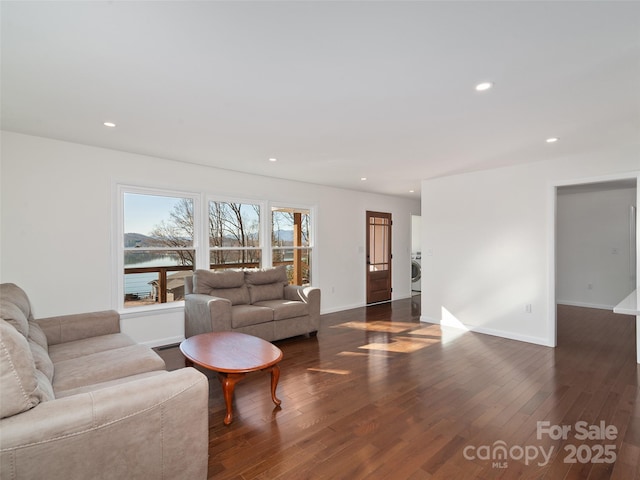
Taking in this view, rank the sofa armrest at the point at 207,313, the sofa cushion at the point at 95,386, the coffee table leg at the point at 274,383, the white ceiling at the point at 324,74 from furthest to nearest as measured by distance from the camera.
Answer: the sofa armrest at the point at 207,313 → the coffee table leg at the point at 274,383 → the sofa cushion at the point at 95,386 → the white ceiling at the point at 324,74

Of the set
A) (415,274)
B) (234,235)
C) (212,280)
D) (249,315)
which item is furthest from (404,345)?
(415,274)

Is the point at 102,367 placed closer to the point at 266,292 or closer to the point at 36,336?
the point at 36,336

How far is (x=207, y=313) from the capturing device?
3.71 m

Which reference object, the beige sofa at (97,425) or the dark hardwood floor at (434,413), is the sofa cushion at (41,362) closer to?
the beige sofa at (97,425)

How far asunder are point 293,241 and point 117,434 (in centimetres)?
456

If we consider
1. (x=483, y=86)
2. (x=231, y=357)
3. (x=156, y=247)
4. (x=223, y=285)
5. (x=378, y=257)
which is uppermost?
(x=483, y=86)

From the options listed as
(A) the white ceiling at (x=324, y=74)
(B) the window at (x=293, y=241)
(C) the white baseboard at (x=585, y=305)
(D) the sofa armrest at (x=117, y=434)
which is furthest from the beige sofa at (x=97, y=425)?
(C) the white baseboard at (x=585, y=305)

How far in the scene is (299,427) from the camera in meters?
2.29

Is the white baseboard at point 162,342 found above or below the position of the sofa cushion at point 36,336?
below

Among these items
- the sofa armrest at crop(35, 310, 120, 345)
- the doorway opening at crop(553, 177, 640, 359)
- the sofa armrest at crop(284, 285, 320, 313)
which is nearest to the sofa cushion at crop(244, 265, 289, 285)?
the sofa armrest at crop(284, 285, 320, 313)

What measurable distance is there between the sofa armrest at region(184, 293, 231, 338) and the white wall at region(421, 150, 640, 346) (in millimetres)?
3398

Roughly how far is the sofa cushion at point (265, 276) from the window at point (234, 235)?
0.44 meters

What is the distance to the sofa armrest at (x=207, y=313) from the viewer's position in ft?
12.0

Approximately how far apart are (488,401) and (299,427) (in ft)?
5.26
